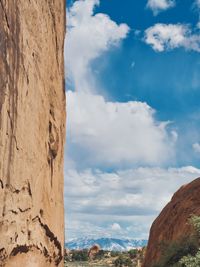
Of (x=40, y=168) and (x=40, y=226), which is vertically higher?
(x=40, y=168)

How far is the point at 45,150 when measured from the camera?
14.9 metres

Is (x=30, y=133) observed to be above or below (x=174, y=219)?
below

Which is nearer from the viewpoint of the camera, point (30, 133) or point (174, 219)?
point (30, 133)

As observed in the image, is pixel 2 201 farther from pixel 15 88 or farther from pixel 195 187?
pixel 195 187

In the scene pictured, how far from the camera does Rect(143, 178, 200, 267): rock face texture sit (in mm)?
33375

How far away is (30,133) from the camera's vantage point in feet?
42.5

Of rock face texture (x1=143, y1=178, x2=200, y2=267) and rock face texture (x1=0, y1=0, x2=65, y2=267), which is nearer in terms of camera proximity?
rock face texture (x1=0, y1=0, x2=65, y2=267)

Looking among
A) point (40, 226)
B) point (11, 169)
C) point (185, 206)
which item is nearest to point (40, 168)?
point (40, 226)

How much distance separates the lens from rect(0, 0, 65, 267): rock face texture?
11242 millimetres

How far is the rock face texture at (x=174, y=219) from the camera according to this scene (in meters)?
33.4

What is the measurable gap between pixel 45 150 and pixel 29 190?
2282 millimetres

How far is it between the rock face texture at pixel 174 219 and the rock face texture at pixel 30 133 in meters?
17.7

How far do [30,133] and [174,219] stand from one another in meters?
25.3

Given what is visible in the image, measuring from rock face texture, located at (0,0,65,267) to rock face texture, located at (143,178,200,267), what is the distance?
17674mm
